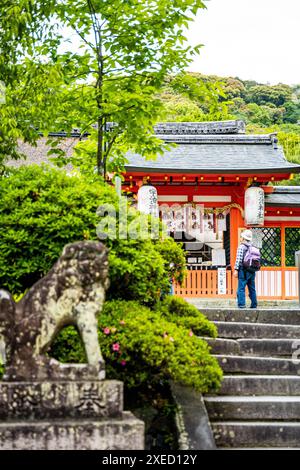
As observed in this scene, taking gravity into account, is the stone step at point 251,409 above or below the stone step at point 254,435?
above

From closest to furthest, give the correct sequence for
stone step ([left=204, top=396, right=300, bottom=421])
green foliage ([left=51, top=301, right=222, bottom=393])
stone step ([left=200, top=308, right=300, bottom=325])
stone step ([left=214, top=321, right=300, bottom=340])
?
green foliage ([left=51, top=301, right=222, bottom=393]) → stone step ([left=204, top=396, right=300, bottom=421]) → stone step ([left=214, top=321, right=300, bottom=340]) → stone step ([left=200, top=308, right=300, bottom=325])

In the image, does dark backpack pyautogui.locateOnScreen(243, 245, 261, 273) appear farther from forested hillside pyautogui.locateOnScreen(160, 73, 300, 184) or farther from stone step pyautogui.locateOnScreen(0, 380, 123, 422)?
forested hillside pyautogui.locateOnScreen(160, 73, 300, 184)

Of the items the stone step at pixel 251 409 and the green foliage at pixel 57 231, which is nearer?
the stone step at pixel 251 409

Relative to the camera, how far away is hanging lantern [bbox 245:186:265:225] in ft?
55.7

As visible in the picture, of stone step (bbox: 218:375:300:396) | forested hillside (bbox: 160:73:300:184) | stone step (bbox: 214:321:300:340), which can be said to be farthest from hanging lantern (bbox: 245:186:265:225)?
Result: forested hillside (bbox: 160:73:300:184)

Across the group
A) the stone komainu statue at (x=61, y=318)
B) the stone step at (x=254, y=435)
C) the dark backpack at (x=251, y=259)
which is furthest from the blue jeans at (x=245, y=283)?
the stone komainu statue at (x=61, y=318)

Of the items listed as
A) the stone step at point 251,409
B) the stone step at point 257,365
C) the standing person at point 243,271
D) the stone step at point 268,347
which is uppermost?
the standing person at point 243,271

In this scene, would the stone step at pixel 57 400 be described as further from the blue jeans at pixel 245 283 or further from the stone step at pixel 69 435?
the blue jeans at pixel 245 283

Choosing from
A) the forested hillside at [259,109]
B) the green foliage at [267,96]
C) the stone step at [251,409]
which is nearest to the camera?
the stone step at [251,409]

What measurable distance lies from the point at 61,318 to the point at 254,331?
3992 mm

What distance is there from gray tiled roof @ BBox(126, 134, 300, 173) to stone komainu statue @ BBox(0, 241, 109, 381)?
11693mm

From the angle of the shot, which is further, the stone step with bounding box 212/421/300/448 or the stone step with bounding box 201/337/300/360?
the stone step with bounding box 201/337/300/360

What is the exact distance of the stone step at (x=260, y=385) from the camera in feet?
22.0

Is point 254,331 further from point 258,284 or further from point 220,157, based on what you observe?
point 220,157
